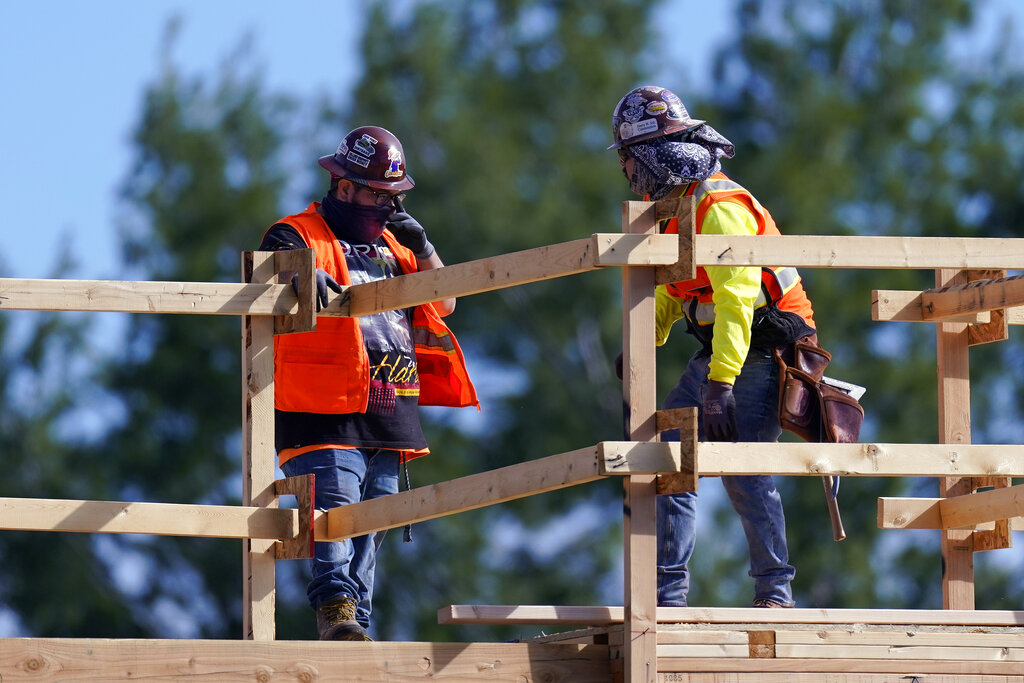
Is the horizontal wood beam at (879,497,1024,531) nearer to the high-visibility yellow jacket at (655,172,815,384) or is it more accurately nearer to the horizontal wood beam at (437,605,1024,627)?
the high-visibility yellow jacket at (655,172,815,384)

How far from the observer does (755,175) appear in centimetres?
2000

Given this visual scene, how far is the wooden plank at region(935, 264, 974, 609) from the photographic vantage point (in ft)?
24.6

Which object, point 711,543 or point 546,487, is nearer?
point 546,487

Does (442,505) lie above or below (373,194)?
below

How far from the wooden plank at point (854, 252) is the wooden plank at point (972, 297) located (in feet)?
2.56

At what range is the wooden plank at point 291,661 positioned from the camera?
5430 mm

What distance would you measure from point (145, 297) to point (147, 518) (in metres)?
0.71

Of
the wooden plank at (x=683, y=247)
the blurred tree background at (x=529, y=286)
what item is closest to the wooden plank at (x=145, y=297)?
the wooden plank at (x=683, y=247)

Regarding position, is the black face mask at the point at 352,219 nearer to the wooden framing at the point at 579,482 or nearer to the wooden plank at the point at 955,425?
the wooden framing at the point at 579,482

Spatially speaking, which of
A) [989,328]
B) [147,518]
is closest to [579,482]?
[147,518]

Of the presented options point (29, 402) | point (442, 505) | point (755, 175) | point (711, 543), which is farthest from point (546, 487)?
point (29, 402)

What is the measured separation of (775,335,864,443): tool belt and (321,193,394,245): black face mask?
1.55 m

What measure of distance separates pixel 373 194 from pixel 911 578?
1311cm

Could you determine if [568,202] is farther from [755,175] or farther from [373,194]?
[373,194]
